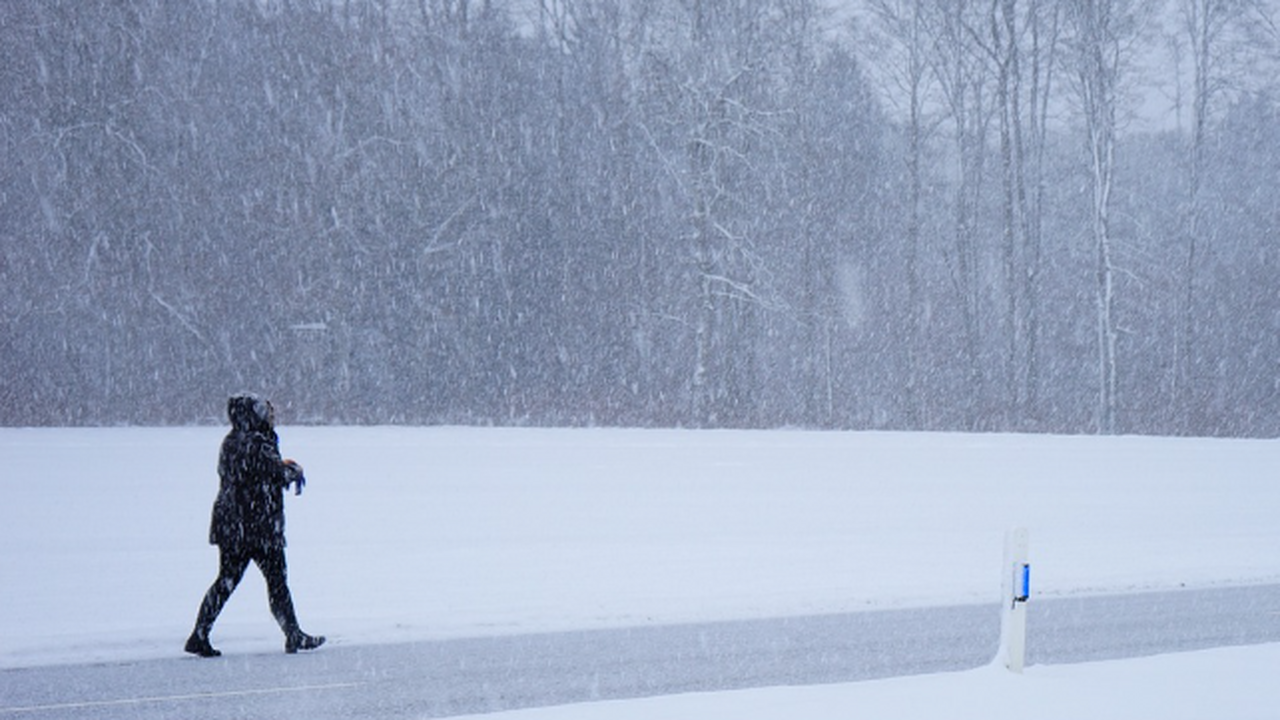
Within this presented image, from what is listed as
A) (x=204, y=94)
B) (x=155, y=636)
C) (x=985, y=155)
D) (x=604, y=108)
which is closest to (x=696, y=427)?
(x=604, y=108)

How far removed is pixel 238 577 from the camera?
10.4 metres

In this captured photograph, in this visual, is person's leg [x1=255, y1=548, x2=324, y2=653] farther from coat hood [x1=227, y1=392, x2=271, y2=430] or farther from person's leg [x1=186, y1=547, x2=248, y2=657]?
coat hood [x1=227, y1=392, x2=271, y2=430]

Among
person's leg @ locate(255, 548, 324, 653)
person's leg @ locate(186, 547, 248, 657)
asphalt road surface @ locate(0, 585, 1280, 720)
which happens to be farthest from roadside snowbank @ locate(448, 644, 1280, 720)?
person's leg @ locate(186, 547, 248, 657)

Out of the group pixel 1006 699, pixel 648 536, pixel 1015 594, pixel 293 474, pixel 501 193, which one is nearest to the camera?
pixel 1006 699

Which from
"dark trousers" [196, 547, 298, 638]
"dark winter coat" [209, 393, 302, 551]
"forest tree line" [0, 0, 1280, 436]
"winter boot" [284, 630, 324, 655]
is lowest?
"winter boot" [284, 630, 324, 655]

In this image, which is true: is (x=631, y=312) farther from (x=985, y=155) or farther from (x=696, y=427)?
(x=985, y=155)

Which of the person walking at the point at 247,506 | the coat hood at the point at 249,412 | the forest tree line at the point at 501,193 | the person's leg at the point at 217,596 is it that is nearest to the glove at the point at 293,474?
the person walking at the point at 247,506

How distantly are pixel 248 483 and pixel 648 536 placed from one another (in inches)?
369

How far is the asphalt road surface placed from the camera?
8.82 metres

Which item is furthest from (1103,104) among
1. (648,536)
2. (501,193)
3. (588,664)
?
(588,664)

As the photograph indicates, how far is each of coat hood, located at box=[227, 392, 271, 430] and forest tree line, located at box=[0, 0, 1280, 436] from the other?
22.4 m

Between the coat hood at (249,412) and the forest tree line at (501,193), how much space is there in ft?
73.5

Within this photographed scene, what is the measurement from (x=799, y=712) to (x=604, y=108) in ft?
112

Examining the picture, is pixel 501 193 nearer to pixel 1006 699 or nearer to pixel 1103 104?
pixel 1103 104
